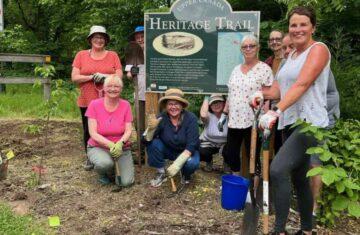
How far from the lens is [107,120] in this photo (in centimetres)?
487

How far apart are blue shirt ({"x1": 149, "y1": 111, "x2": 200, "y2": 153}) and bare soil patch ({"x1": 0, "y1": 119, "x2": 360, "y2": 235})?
50 cm

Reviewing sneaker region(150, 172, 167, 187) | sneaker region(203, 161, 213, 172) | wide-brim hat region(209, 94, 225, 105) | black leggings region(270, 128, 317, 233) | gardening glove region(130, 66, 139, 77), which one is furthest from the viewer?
sneaker region(203, 161, 213, 172)

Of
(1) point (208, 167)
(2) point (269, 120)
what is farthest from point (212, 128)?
(2) point (269, 120)

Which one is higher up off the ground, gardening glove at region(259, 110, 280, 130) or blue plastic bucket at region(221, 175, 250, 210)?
gardening glove at region(259, 110, 280, 130)

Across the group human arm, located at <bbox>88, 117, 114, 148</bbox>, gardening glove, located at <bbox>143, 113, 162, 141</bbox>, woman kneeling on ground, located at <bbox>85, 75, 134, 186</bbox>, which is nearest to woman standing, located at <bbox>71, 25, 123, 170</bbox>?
woman kneeling on ground, located at <bbox>85, 75, 134, 186</bbox>

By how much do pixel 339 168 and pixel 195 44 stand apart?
105 inches

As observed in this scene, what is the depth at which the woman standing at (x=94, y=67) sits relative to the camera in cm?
526

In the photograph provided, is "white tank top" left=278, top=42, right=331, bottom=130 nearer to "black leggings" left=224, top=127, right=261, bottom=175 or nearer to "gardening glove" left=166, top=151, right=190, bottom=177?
"black leggings" left=224, top=127, right=261, bottom=175

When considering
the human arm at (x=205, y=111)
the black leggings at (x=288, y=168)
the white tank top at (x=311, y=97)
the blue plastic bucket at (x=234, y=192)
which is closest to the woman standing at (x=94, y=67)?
the human arm at (x=205, y=111)

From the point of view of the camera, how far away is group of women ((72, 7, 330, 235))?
122 inches

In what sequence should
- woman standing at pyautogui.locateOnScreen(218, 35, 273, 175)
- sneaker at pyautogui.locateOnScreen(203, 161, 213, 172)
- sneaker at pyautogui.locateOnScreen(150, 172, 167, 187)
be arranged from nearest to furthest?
woman standing at pyautogui.locateOnScreen(218, 35, 273, 175)
sneaker at pyautogui.locateOnScreen(150, 172, 167, 187)
sneaker at pyautogui.locateOnScreen(203, 161, 213, 172)

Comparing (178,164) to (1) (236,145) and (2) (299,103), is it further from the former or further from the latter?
(2) (299,103)

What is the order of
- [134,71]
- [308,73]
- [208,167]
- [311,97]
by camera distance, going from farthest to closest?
[208,167] < [134,71] < [311,97] < [308,73]

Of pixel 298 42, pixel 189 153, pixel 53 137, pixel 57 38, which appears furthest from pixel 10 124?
pixel 57 38
